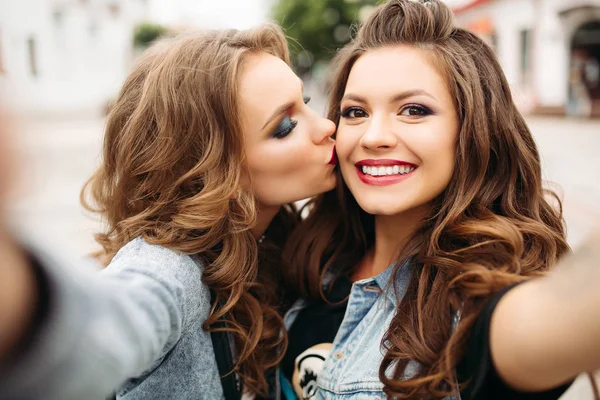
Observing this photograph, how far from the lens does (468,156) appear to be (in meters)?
1.76

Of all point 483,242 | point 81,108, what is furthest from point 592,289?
point 81,108

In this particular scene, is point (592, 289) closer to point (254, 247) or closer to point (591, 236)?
point (591, 236)

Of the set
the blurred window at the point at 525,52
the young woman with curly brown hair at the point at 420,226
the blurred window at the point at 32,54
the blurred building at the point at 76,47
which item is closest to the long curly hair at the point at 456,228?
the young woman with curly brown hair at the point at 420,226

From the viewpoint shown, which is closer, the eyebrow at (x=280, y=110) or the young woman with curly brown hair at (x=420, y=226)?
the young woman with curly brown hair at (x=420, y=226)

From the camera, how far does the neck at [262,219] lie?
6.95 ft

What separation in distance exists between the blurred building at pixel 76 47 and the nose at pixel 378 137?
72.9 ft

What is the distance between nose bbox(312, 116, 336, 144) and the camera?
207 centimetres

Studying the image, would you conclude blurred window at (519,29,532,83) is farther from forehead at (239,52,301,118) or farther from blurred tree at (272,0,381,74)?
forehead at (239,52,301,118)

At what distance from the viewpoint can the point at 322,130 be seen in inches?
82.0

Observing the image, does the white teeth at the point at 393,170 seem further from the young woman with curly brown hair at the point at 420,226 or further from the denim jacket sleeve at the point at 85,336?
the denim jacket sleeve at the point at 85,336

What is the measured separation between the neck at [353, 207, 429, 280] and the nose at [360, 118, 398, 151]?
0.31 metres

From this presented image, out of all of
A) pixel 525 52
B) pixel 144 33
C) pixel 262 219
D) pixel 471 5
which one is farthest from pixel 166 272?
pixel 144 33

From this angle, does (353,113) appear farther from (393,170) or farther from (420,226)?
(420,226)

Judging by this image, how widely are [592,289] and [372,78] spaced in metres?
1.12
